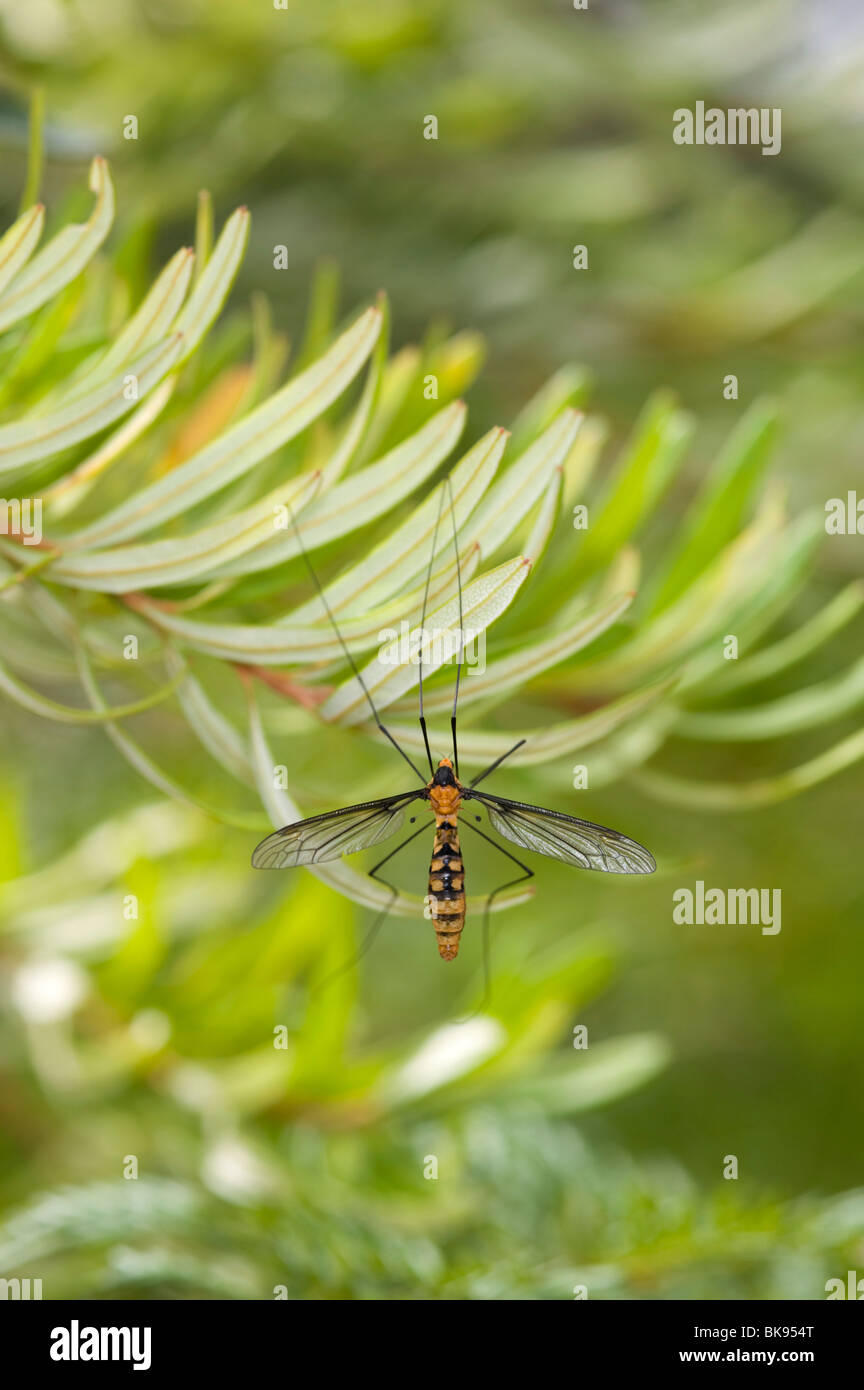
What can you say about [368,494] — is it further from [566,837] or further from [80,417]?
[566,837]

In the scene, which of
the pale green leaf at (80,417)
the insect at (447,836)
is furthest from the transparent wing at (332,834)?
the pale green leaf at (80,417)

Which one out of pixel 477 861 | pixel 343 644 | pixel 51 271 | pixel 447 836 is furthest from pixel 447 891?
pixel 477 861

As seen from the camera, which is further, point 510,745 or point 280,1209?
point 280,1209

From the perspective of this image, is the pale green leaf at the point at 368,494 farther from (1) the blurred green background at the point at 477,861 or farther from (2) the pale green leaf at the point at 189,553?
(1) the blurred green background at the point at 477,861

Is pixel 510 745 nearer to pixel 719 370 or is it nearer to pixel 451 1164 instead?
pixel 451 1164

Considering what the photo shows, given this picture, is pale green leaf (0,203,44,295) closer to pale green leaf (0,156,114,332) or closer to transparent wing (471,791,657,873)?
pale green leaf (0,156,114,332)

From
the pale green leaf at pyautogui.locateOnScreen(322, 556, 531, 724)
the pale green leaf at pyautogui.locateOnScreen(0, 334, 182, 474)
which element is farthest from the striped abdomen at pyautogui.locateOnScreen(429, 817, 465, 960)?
the pale green leaf at pyautogui.locateOnScreen(0, 334, 182, 474)

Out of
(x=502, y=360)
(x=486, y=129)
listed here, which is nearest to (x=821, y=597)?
(x=502, y=360)
